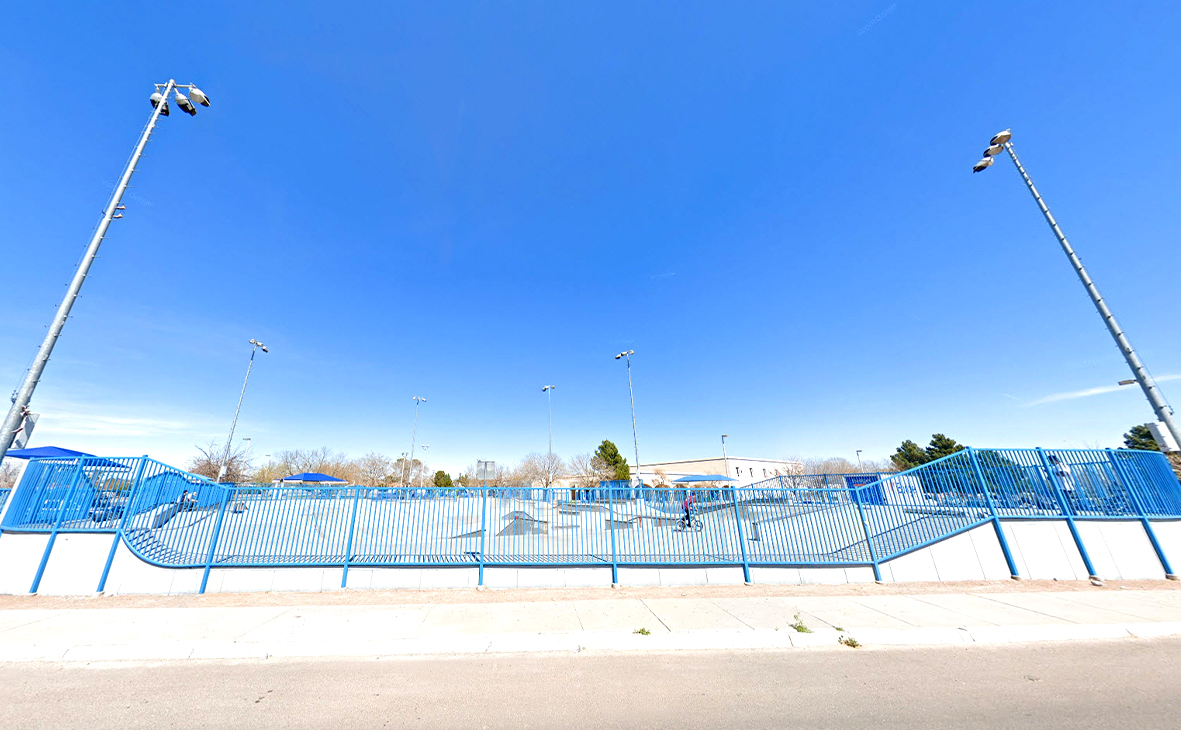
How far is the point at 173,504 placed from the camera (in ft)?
29.9

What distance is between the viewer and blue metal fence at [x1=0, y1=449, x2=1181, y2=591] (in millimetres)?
8641

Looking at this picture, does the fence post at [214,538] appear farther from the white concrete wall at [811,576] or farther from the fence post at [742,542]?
the white concrete wall at [811,576]

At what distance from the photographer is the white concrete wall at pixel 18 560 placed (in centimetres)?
804

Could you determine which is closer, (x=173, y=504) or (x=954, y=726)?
(x=954, y=726)

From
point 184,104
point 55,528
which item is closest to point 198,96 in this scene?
point 184,104

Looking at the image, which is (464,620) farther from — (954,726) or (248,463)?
(248,463)

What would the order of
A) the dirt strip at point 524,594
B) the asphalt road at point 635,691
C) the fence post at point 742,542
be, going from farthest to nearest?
the fence post at point 742,542 < the dirt strip at point 524,594 < the asphalt road at point 635,691

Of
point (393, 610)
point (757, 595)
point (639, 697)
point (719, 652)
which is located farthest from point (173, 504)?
point (757, 595)

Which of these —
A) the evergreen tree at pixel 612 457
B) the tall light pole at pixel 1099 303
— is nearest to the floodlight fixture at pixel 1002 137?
the tall light pole at pixel 1099 303

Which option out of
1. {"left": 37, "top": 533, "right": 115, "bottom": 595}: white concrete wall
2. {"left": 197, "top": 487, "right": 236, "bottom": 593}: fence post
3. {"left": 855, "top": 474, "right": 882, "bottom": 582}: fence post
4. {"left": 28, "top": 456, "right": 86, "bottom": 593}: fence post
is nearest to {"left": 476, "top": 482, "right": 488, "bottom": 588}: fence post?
{"left": 197, "top": 487, "right": 236, "bottom": 593}: fence post

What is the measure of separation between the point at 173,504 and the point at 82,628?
382 cm

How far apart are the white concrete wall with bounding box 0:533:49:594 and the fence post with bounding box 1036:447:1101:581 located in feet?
71.4

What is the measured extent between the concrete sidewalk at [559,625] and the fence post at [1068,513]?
132cm

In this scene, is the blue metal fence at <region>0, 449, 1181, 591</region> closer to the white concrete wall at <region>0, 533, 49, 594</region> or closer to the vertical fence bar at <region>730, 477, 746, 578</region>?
the vertical fence bar at <region>730, 477, 746, 578</region>
